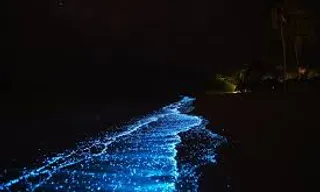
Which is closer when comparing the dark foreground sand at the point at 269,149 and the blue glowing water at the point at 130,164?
the dark foreground sand at the point at 269,149

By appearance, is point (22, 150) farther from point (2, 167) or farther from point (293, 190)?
point (293, 190)

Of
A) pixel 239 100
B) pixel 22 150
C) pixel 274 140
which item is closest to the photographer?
pixel 274 140

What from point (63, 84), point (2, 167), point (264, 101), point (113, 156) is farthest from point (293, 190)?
point (63, 84)

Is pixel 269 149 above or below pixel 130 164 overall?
above

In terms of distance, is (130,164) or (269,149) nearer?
(269,149)

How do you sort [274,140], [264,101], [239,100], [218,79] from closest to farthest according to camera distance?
1. [274,140]
2. [264,101]
3. [239,100]
4. [218,79]

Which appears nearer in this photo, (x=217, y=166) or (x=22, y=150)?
(x=217, y=166)
